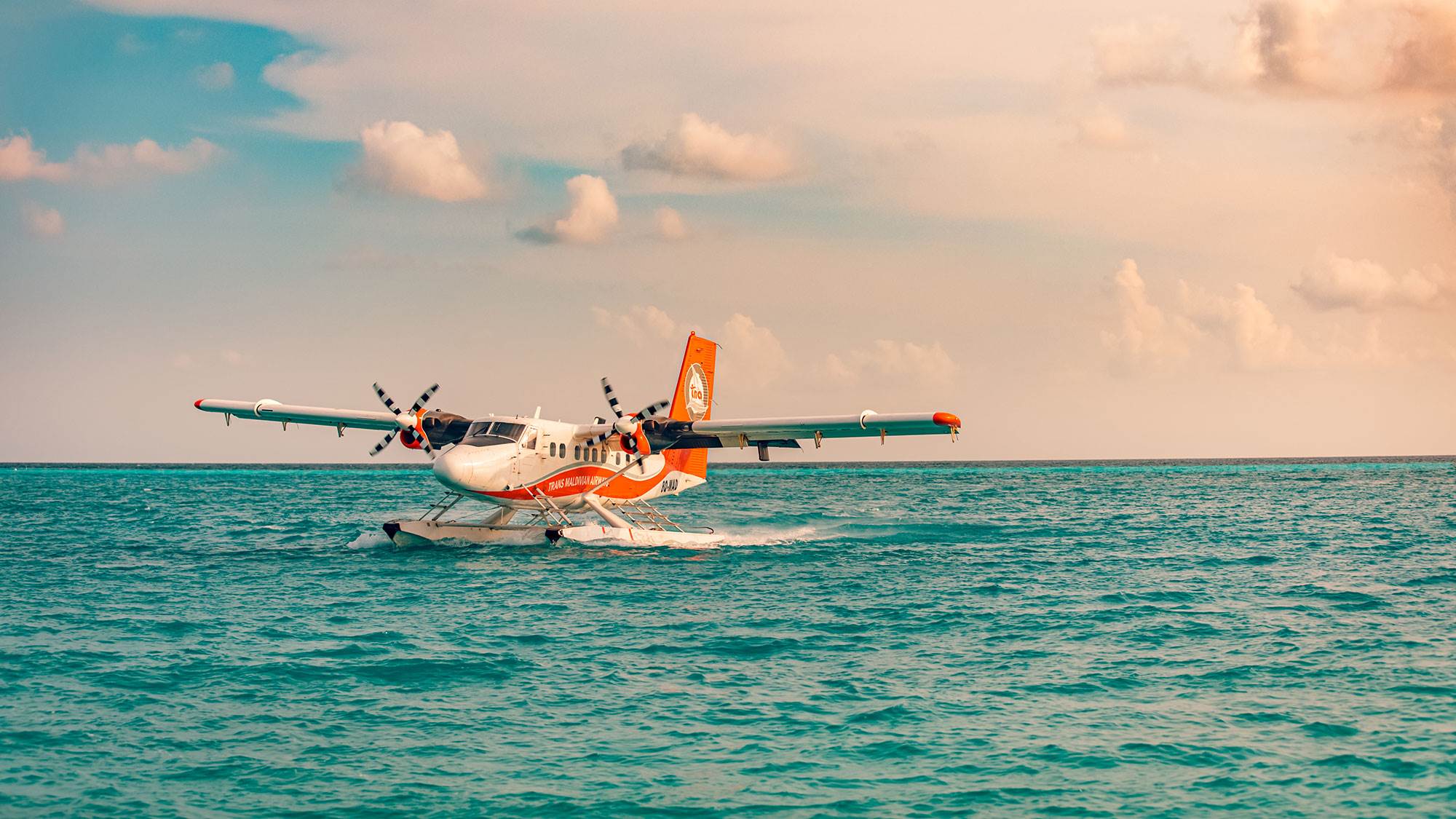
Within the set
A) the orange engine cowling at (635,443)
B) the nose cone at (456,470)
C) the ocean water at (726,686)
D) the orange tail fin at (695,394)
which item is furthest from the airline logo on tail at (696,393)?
the nose cone at (456,470)

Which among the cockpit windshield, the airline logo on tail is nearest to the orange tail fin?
the airline logo on tail

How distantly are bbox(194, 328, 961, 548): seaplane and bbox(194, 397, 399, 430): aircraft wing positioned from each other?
0.04 meters

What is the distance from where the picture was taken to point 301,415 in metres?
39.3

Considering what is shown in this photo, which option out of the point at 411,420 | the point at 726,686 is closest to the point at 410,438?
the point at 411,420

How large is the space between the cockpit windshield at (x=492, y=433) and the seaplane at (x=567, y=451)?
4 cm

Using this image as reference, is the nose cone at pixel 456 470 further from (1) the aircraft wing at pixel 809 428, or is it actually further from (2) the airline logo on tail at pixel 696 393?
(2) the airline logo on tail at pixel 696 393

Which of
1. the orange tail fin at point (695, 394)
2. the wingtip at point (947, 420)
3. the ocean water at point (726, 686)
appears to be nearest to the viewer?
the ocean water at point (726, 686)

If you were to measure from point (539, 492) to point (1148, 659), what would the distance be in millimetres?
21129

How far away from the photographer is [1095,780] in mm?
10562

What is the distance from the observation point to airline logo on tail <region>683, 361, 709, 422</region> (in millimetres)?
40344

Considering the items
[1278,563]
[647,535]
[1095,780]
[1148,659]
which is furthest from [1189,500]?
[1095,780]

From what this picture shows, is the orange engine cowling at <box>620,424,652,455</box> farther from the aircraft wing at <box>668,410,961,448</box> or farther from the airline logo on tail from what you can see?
the airline logo on tail

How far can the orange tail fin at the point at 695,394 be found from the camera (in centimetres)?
3978

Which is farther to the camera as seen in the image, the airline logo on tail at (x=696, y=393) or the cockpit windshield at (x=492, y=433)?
the airline logo on tail at (x=696, y=393)
